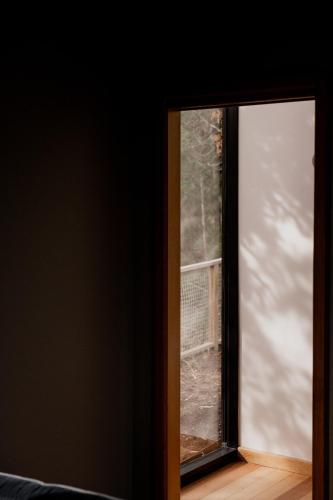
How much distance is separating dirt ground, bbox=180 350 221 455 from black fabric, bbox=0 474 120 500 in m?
2.44

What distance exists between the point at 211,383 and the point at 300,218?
112cm

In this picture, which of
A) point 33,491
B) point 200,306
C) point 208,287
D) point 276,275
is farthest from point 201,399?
point 33,491

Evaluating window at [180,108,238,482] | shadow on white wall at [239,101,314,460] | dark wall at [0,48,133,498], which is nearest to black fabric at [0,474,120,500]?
dark wall at [0,48,133,498]

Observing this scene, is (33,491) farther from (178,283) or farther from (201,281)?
(201,281)

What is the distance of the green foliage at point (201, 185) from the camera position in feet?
16.0

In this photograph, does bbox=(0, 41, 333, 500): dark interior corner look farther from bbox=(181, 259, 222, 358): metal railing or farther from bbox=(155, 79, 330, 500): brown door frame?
bbox=(181, 259, 222, 358): metal railing

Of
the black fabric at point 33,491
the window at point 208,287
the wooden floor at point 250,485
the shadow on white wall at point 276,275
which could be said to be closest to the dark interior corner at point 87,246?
the wooden floor at point 250,485

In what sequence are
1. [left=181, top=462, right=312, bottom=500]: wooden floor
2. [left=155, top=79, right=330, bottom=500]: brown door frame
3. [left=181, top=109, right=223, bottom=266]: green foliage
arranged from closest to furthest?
[left=155, top=79, right=330, bottom=500]: brown door frame < [left=181, top=462, right=312, bottom=500]: wooden floor < [left=181, top=109, right=223, bottom=266]: green foliage

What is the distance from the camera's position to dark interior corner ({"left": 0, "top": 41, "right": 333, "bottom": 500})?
353 centimetres

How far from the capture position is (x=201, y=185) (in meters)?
4.97

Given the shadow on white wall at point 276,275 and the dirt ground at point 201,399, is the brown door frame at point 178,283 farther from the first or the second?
the shadow on white wall at point 276,275

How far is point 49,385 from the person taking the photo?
371 cm

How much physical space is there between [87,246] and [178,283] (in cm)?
53

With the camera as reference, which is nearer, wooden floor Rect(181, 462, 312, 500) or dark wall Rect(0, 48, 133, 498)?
dark wall Rect(0, 48, 133, 498)
